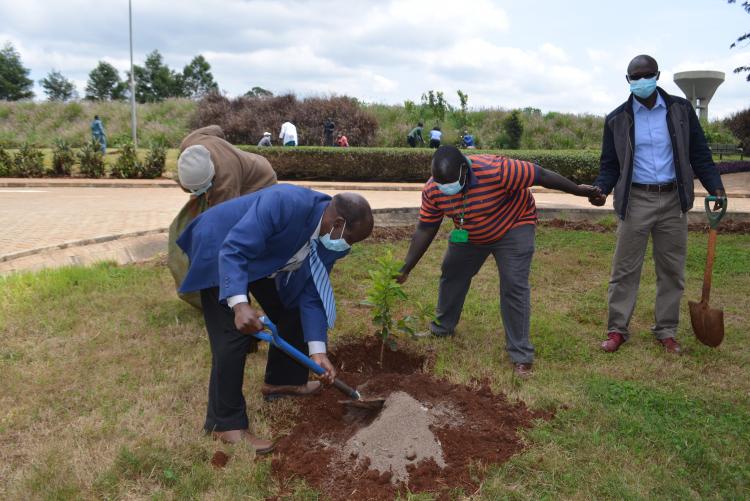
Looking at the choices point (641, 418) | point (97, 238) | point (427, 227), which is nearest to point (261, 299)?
point (427, 227)

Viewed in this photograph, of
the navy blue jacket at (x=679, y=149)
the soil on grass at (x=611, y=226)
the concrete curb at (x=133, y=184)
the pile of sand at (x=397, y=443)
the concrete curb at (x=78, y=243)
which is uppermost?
the navy blue jacket at (x=679, y=149)

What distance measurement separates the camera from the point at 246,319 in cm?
278

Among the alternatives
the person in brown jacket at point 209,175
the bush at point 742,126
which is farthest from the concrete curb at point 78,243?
the bush at point 742,126

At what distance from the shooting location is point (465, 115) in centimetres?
2603

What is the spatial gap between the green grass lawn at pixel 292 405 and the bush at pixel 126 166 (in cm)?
1074

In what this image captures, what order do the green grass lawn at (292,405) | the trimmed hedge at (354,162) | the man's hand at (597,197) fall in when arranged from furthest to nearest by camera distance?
the trimmed hedge at (354,162), the man's hand at (597,197), the green grass lawn at (292,405)

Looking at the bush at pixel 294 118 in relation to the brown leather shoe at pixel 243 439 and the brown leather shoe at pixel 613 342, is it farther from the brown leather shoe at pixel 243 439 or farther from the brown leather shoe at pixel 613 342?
the brown leather shoe at pixel 243 439

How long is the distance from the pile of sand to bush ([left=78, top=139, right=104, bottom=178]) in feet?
49.7

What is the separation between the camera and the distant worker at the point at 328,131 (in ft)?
72.8

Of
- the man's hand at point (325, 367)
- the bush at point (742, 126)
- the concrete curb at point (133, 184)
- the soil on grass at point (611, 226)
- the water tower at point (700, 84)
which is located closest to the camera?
the man's hand at point (325, 367)

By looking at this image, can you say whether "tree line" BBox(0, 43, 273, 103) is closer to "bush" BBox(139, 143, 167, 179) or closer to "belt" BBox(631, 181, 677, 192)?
"bush" BBox(139, 143, 167, 179)

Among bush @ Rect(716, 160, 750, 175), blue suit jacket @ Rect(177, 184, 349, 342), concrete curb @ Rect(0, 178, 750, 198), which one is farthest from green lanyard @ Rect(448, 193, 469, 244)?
bush @ Rect(716, 160, 750, 175)

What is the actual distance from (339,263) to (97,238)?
302 centimetres

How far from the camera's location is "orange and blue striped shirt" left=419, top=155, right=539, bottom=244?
3904 millimetres
